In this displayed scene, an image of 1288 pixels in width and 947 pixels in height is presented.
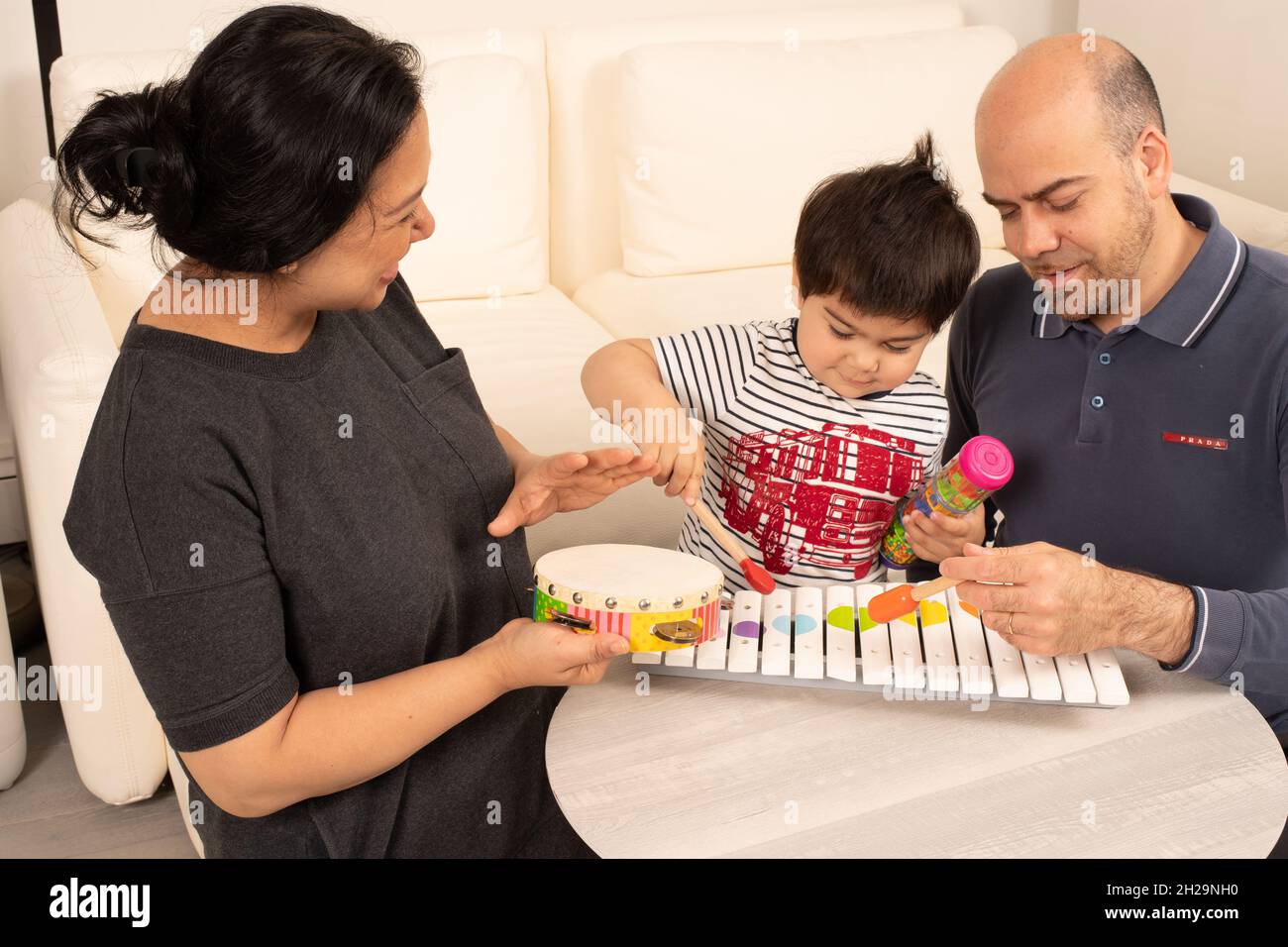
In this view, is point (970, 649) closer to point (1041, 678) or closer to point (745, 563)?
point (1041, 678)

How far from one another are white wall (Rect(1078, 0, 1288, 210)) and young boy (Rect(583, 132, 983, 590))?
161cm

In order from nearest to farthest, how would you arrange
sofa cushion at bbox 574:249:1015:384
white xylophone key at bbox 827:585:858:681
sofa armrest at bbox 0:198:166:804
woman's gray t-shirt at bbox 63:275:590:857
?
woman's gray t-shirt at bbox 63:275:590:857
white xylophone key at bbox 827:585:858:681
sofa armrest at bbox 0:198:166:804
sofa cushion at bbox 574:249:1015:384

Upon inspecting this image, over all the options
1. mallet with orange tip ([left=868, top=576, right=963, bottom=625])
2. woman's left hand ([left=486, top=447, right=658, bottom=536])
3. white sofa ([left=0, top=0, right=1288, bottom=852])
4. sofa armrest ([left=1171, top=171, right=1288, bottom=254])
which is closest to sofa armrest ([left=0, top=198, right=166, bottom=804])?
white sofa ([left=0, top=0, right=1288, bottom=852])

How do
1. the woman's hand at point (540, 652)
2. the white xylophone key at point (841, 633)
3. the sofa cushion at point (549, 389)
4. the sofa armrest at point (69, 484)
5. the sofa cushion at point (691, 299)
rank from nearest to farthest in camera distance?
the woman's hand at point (540, 652), the white xylophone key at point (841, 633), the sofa armrest at point (69, 484), the sofa cushion at point (549, 389), the sofa cushion at point (691, 299)

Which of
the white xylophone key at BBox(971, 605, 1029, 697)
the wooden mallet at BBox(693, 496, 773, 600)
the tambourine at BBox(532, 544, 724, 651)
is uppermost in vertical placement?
the tambourine at BBox(532, 544, 724, 651)

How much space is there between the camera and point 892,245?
1271 millimetres

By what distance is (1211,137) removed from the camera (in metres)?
2.74

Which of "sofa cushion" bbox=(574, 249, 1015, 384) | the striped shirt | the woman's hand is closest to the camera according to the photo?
the woman's hand

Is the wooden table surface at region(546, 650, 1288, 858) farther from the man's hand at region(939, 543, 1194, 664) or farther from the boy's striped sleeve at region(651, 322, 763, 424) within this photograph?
the boy's striped sleeve at region(651, 322, 763, 424)

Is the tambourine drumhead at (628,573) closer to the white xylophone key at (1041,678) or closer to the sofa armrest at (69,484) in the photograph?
the white xylophone key at (1041,678)

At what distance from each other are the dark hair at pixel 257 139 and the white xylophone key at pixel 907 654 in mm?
603

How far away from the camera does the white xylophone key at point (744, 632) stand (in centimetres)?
109

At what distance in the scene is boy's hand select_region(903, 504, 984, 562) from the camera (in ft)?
4.16

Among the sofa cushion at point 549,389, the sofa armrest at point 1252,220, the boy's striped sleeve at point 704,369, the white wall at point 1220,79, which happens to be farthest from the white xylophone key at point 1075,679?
the white wall at point 1220,79
